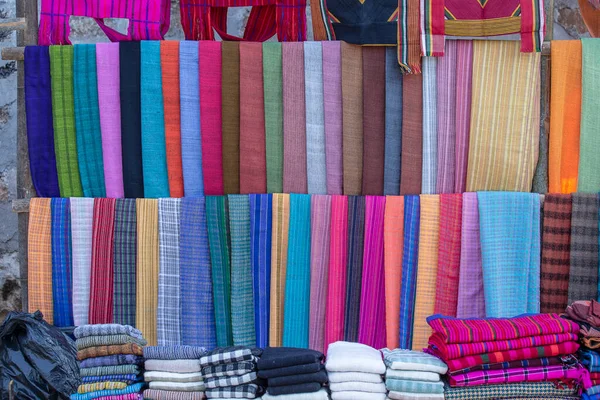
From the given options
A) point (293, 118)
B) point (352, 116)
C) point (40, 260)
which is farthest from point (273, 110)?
point (40, 260)

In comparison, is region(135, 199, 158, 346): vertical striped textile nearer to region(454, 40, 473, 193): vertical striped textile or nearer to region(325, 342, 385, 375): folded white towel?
region(325, 342, 385, 375): folded white towel

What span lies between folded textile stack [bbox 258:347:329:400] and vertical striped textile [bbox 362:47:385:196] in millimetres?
1051

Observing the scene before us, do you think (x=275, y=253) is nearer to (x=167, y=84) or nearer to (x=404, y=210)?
(x=404, y=210)

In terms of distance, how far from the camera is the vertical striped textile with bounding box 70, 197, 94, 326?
384 cm

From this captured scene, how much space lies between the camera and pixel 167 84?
12.7ft

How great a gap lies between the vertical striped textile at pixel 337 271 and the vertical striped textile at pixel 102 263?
1.09 m

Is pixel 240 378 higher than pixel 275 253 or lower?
lower

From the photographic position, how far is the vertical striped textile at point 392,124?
150 inches

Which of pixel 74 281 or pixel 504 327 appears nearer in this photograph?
pixel 504 327

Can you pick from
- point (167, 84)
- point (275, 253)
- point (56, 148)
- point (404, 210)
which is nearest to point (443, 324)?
point (404, 210)

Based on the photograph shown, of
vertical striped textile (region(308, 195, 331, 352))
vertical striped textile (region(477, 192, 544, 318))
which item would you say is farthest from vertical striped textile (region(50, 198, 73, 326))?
vertical striped textile (region(477, 192, 544, 318))

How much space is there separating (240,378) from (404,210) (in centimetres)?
118

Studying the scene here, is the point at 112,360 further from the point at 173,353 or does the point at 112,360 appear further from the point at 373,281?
the point at 373,281

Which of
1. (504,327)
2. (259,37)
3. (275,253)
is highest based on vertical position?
(259,37)
